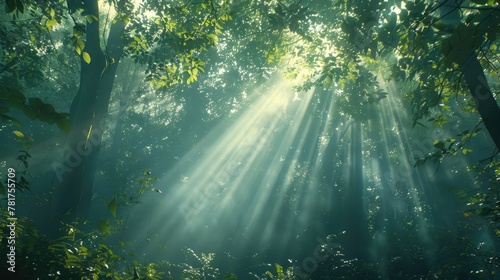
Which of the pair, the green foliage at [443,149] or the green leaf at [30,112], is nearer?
the green leaf at [30,112]

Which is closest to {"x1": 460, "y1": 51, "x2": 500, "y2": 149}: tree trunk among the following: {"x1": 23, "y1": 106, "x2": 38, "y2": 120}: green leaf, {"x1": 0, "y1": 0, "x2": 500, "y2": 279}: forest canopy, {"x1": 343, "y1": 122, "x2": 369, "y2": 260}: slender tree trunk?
{"x1": 0, "y1": 0, "x2": 500, "y2": 279}: forest canopy

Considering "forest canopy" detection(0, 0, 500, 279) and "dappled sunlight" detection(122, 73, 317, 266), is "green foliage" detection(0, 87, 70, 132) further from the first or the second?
"dappled sunlight" detection(122, 73, 317, 266)

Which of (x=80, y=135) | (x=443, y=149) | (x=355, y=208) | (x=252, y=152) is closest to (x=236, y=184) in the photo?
(x=252, y=152)

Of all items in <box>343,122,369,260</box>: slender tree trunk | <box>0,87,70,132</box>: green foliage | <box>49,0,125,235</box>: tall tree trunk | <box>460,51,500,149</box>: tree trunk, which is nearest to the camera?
<box>0,87,70,132</box>: green foliage

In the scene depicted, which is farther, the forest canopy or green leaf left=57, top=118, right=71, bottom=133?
the forest canopy

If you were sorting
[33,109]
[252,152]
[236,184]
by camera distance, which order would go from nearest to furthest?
1. [33,109]
2. [236,184]
3. [252,152]

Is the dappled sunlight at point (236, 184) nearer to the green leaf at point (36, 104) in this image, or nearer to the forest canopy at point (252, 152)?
the forest canopy at point (252, 152)

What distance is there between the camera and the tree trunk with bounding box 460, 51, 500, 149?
123 inches

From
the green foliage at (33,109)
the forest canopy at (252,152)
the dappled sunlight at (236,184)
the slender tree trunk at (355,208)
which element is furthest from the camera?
the dappled sunlight at (236,184)

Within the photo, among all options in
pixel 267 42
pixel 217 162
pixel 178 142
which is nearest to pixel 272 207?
pixel 217 162

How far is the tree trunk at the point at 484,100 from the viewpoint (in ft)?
10.3

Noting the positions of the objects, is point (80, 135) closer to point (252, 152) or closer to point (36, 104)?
point (36, 104)

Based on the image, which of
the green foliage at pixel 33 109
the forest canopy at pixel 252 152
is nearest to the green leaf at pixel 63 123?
the green foliage at pixel 33 109

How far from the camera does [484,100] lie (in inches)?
126
